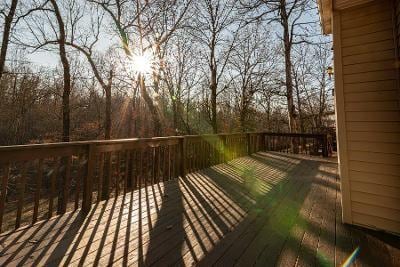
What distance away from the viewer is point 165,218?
2.99m

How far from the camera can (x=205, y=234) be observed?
2.52 meters

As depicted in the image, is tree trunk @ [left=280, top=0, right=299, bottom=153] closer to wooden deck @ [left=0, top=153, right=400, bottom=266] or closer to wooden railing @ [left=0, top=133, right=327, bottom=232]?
wooden railing @ [left=0, top=133, right=327, bottom=232]

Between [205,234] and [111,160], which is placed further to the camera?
[111,160]

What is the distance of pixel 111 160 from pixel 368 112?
136 inches

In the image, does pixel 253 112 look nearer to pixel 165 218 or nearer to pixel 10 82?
pixel 165 218

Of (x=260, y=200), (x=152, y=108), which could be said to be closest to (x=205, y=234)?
(x=260, y=200)

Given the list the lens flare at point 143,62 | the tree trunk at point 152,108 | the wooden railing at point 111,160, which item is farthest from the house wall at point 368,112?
the lens flare at point 143,62

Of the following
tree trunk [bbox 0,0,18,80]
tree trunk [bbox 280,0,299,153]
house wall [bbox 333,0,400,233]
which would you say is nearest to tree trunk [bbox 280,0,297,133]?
tree trunk [bbox 280,0,299,153]

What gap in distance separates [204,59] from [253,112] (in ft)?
17.3

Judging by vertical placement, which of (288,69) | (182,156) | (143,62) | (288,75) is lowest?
(182,156)

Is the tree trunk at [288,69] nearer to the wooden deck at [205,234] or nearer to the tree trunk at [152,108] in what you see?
the tree trunk at [152,108]

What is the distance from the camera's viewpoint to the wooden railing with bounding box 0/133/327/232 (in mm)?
2539

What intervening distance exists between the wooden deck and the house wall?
318 millimetres

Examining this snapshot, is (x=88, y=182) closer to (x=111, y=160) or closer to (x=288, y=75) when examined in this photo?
(x=111, y=160)
